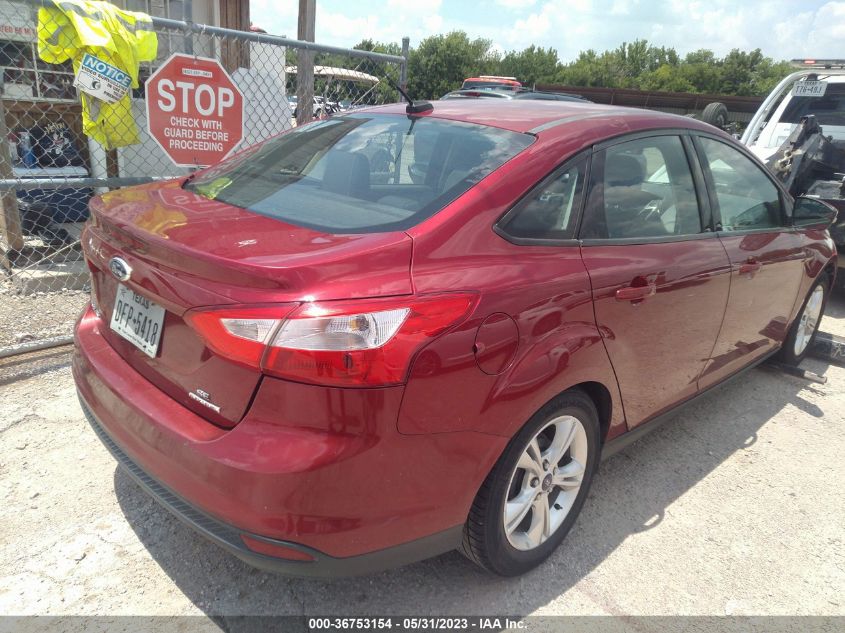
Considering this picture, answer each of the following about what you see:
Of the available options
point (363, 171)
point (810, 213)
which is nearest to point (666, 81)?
point (810, 213)

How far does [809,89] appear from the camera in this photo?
293 inches

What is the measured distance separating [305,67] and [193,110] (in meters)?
1.19

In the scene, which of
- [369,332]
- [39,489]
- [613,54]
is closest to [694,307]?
[369,332]

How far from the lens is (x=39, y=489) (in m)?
2.67

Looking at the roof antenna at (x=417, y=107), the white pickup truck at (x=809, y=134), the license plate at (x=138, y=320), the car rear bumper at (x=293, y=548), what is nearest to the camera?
the car rear bumper at (x=293, y=548)

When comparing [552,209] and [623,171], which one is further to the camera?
[623,171]

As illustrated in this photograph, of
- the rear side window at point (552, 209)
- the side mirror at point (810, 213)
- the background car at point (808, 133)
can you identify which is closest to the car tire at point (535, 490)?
the rear side window at point (552, 209)

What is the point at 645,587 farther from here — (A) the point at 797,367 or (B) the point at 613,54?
(B) the point at 613,54

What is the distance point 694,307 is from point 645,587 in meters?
1.21

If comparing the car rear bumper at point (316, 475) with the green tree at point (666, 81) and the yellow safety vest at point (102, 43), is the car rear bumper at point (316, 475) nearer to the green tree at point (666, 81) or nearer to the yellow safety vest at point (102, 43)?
the yellow safety vest at point (102, 43)

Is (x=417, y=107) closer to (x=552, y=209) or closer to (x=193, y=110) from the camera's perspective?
(x=552, y=209)

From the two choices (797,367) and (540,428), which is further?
(797,367)

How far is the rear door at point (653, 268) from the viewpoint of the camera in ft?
7.73

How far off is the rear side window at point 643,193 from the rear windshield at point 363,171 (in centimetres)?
38
